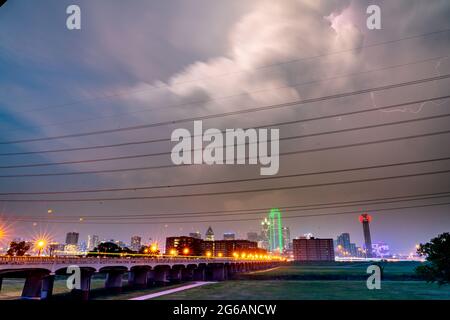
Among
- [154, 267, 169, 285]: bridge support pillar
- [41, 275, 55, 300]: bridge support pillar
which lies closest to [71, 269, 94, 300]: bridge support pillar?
[41, 275, 55, 300]: bridge support pillar

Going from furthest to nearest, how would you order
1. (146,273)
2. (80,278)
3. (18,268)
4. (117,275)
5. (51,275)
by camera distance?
1. (146,273)
2. (117,275)
3. (80,278)
4. (51,275)
5. (18,268)

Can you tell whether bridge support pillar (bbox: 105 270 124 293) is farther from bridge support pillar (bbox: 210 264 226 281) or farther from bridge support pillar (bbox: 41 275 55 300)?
bridge support pillar (bbox: 210 264 226 281)

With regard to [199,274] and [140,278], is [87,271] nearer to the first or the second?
[140,278]

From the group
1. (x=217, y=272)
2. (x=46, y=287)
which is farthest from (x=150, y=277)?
(x=46, y=287)

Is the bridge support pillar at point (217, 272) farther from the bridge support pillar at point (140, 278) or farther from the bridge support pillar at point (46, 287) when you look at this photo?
the bridge support pillar at point (46, 287)

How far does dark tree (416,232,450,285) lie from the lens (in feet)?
168

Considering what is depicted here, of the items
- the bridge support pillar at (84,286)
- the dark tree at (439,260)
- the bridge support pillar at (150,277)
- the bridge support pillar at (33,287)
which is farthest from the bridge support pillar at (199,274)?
the dark tree at (439,260)

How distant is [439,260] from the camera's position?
51.8 metres

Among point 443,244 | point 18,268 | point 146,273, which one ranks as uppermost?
point 443,244
